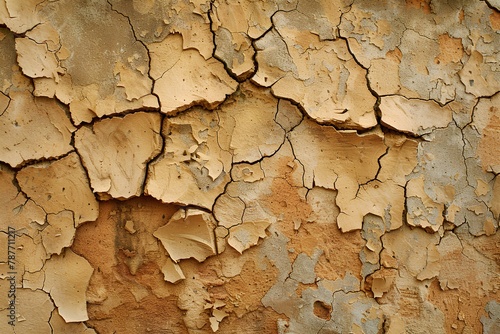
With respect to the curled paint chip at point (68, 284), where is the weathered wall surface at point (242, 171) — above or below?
above

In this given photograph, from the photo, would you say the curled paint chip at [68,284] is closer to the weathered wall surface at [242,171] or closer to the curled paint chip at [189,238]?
Answer: the weathered wall surface at [242,171]

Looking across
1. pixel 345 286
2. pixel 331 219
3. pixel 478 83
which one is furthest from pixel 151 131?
pixel 478 83

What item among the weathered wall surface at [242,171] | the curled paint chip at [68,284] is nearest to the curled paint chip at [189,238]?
the weathered wall surface at [242,171]

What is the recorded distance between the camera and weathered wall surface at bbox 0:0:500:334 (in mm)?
1942

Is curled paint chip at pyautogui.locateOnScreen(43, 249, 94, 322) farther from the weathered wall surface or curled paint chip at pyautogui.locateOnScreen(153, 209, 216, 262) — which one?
curled paint chip at pyautogui.locateOnScreen(153, 209, 216, 262)

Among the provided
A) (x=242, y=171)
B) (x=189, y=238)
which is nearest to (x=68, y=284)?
(x=189, y=238)

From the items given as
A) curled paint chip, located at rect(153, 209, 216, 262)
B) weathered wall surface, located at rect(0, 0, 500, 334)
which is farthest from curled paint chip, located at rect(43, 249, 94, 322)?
curled paint chip, located at rect(153, 209, 216, 262)

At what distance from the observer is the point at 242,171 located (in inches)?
79.4

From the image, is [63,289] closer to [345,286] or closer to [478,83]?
[345,286]

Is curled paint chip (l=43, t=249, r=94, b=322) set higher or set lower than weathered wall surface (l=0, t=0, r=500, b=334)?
lower

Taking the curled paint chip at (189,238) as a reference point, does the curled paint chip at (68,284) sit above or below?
below

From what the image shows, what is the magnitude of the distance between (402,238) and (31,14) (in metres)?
1.73

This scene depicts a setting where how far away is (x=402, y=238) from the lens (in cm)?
207

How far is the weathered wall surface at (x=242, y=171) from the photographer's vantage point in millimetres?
1942
